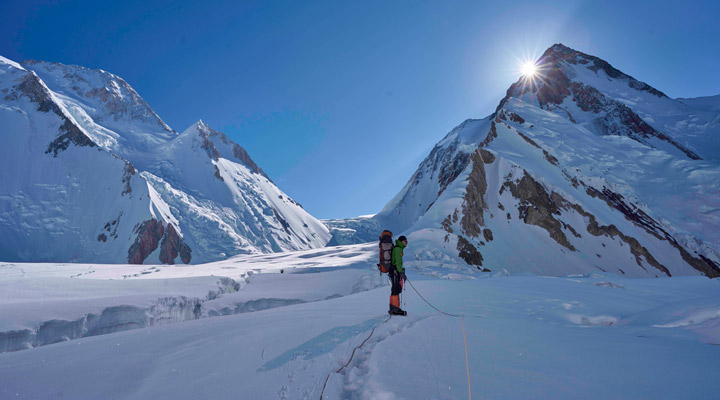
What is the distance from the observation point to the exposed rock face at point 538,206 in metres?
39.8

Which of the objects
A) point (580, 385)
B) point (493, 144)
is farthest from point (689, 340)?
point (493, 144)

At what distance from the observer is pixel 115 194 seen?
5966cm

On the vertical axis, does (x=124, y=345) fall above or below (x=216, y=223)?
below

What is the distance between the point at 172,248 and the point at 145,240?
443cm

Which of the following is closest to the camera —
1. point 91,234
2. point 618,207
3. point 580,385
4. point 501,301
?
point 580,385

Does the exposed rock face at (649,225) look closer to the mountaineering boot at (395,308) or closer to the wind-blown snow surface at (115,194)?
the mountaineering boot at (395,308)

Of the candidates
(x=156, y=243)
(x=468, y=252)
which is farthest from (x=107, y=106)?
(x=468, y=252)

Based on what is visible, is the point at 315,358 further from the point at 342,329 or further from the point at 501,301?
the point at 501,301

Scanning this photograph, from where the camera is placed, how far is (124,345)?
441 cm

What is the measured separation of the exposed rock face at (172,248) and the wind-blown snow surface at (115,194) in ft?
0.61

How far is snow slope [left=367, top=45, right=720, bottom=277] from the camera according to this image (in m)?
36.3

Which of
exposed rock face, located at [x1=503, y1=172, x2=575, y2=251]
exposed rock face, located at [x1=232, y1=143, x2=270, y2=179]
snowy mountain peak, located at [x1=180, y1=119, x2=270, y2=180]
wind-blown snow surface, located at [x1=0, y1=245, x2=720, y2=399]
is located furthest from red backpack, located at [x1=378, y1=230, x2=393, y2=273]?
exposed rock face, located at [x1=232, y1=143, x2=270, y2=179]

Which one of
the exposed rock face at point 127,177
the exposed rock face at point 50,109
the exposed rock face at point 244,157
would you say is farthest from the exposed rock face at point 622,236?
the exposed rock face at point 244,157

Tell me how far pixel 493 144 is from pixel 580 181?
13.7m
